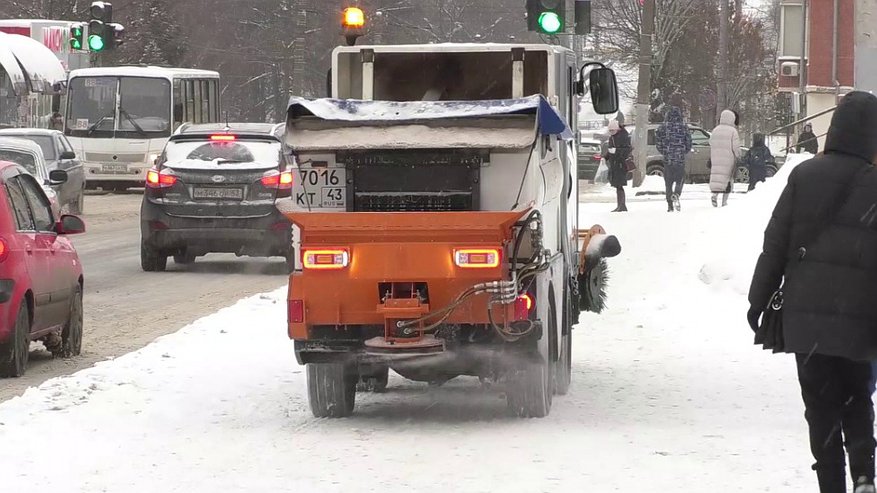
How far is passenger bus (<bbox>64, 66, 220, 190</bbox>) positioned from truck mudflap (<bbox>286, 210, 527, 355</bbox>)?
99.5ft

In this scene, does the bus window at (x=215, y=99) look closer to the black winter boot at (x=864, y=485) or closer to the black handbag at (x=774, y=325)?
the black handbag at (x=774, y=325)

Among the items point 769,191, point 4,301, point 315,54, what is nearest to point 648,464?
point 4,301

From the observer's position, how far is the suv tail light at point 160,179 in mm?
20031

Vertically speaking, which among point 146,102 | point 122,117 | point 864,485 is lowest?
point 864,485

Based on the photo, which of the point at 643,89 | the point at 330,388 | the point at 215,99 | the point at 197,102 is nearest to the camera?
the point at 330,388

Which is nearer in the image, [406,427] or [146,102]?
[406,427]

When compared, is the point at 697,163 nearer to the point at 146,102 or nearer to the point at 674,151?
the point at 146,102

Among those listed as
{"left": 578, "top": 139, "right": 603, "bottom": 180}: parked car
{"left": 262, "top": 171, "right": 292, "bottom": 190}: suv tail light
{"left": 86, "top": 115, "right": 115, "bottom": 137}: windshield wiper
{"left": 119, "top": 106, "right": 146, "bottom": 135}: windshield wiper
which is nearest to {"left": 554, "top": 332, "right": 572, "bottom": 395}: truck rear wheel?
{"left": 262, "top": 171, "right": 292, "bottom": 190}: suv tail light

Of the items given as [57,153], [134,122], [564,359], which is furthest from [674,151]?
[564,359]

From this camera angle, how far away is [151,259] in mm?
20547

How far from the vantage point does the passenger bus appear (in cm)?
3928

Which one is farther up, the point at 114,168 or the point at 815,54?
the point at 815,54

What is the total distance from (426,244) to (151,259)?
11973 millimetres

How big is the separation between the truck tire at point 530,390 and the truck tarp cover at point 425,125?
125 centimetres
